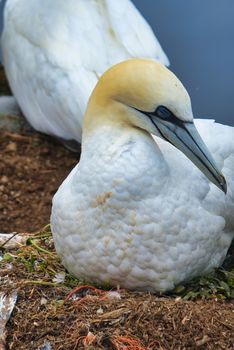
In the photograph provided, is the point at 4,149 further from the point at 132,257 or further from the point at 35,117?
the point at 132,257

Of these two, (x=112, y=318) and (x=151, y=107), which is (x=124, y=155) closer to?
(x=151, y=107)

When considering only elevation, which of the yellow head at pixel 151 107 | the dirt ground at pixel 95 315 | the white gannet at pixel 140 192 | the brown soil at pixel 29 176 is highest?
the yellow head at pixel 151 107

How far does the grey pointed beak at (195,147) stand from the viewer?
408 cm

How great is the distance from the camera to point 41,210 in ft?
19.9

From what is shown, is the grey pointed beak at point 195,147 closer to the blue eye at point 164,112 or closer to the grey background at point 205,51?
the blue eye at point 164,112

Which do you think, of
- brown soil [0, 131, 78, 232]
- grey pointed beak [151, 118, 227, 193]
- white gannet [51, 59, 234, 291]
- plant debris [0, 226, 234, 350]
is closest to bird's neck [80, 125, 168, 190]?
white gannet [51, 59, 234, 291]

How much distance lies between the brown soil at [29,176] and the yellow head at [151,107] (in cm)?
184

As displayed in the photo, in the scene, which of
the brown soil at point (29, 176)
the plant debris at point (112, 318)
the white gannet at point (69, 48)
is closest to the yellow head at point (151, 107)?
the plant debris at point (112, 318)

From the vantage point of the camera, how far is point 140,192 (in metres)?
4.15

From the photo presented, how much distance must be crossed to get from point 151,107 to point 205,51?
2.17 meters

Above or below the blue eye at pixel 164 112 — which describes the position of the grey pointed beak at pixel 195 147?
below

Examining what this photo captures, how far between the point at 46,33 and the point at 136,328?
2.58 meters

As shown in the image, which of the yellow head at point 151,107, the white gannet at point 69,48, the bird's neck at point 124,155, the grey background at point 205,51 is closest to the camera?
the yellow head at point 151,107

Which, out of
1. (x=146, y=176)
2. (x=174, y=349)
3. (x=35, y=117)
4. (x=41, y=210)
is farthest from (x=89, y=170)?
(x=35, y=117)
